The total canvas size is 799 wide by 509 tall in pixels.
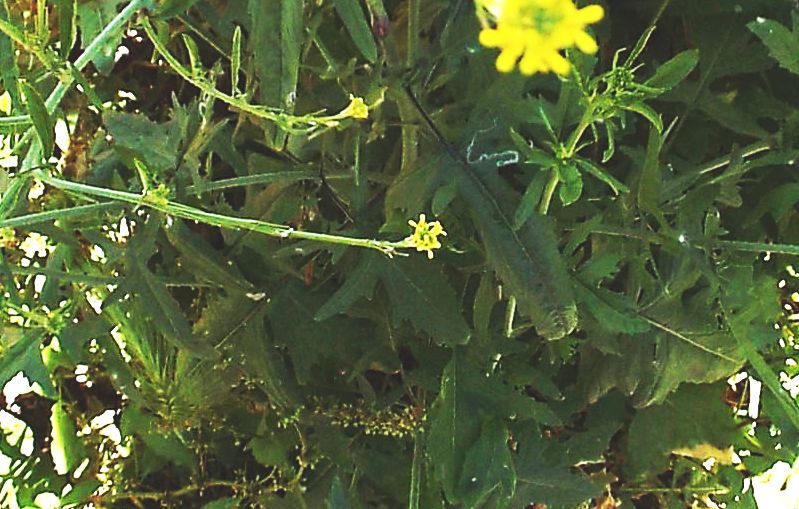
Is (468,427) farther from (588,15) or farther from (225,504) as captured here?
(588,15)

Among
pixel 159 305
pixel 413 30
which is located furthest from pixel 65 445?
pixel 413 30

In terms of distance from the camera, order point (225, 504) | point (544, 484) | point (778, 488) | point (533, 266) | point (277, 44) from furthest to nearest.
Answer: point (778, 488)
point (225, 504)
point (544, 484)
point (533, 266)
point (277, 44)

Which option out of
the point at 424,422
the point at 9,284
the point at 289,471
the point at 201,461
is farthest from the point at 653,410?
the point at 9,284

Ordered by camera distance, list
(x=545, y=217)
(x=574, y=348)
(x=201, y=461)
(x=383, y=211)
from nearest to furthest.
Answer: (x=545, y=217) < (x=383, y=211) < (x=574, y=348) < (x=201, y=461)

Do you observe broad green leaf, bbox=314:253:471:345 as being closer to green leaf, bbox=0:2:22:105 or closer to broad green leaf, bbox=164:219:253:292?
broad green leaf, bbox=164:219:253:292

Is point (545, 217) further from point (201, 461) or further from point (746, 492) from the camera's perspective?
point (201, 461)

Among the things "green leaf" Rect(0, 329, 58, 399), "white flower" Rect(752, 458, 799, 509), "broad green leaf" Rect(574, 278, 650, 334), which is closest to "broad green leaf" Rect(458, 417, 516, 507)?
"broad green leaf" Rect(574, 278, 650, 334)
